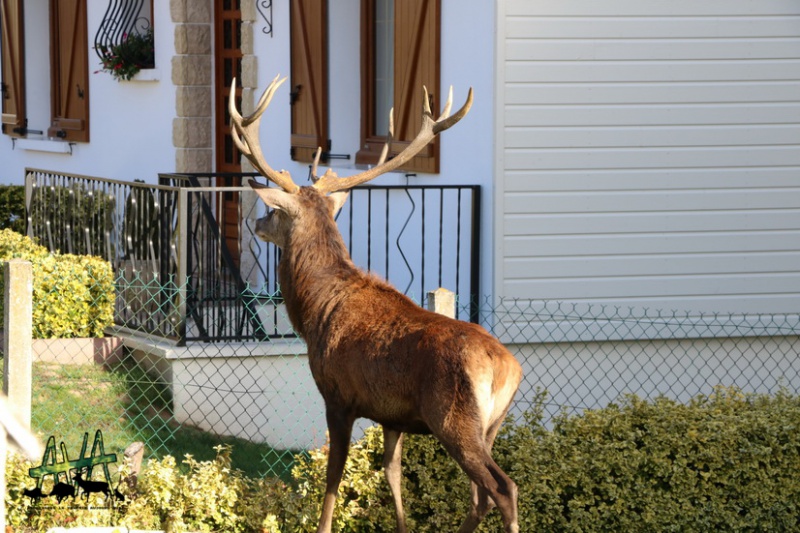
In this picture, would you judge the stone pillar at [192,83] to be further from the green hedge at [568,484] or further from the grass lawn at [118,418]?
the green hedge at [568,484]

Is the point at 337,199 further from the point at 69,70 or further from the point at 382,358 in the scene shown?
the point at 69,70

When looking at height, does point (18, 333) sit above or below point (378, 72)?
below

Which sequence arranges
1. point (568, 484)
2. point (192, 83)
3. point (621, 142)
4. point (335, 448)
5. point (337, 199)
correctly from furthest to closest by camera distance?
point (192, 83)
point (621, 142)
point (568, 484)
point (337, 199)
point (335, 448)

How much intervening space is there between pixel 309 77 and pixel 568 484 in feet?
20.0

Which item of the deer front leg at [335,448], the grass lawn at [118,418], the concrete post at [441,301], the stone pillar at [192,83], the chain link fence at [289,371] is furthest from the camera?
the stone pillar at [192,83]

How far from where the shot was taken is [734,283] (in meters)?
9.30

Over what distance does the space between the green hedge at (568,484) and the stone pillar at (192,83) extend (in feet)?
24.8

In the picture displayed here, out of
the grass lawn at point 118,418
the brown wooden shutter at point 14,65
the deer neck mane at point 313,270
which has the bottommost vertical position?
the grass lawn at point 118,418

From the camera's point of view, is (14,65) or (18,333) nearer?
(18,333)

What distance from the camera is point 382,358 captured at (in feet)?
16.3

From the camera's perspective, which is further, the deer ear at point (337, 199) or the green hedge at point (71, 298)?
the green hedge at point (71, 298)

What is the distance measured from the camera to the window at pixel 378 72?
372 inches

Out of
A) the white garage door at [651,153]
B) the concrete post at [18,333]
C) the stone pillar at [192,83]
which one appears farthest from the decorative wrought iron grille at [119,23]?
the concrete post at [18,333]

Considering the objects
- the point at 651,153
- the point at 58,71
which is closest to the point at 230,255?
the point at 651,153
